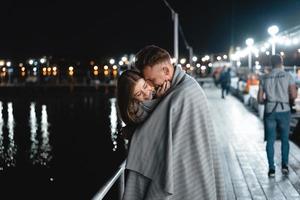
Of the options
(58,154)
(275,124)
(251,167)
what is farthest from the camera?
(58,154)

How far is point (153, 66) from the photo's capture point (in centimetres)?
231

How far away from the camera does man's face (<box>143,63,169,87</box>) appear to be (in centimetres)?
232

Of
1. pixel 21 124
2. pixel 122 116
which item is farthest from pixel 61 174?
pixel 122 116

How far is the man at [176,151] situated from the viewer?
7.17 feet

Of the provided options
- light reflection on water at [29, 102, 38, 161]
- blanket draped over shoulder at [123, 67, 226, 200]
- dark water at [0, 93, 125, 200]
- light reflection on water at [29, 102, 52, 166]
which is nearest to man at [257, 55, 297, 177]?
blanket draped over shoulder at [123, 67, 226, 200]

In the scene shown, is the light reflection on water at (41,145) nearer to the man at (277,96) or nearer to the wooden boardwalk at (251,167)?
the wooden boardwalk at (251,167)

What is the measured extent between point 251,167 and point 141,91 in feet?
20.3

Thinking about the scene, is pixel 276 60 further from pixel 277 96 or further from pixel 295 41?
pixel 295 41

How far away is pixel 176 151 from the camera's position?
7.20ft

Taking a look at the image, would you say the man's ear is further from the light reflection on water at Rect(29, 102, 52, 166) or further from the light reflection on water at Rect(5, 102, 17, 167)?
Result: the light reflection on water at Rect(5, 102, 17, 167)

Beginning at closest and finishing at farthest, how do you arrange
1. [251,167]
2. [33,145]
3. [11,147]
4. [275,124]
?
[275,124] < [251,167] < [33,145] < [11,147]

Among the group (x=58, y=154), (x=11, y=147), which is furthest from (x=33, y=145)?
(x=58, y=154)

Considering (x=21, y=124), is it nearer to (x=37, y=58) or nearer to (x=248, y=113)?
(x=248, y=113)

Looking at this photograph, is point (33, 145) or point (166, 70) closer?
point (166, 70)
